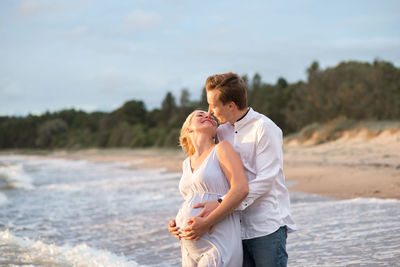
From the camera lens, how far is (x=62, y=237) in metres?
7.47

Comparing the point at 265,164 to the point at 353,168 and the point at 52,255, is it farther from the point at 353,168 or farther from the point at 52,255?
the point at 353,168

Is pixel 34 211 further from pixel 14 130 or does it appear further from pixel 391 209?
pixel 14 130

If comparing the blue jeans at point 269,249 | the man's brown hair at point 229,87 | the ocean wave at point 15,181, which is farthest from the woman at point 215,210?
the ocean wave at point 15,181

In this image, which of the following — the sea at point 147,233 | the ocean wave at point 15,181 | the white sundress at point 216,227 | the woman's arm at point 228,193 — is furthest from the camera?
the ocean wave at point 15,181

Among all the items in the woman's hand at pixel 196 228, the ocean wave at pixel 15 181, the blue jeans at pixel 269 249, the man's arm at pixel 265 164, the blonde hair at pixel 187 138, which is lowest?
the ocean wave at pixel 15 181

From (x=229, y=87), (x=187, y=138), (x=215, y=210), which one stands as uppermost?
(x=229, y=87)

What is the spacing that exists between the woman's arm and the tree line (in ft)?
74.6

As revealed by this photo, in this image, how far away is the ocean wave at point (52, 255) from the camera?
5676mm

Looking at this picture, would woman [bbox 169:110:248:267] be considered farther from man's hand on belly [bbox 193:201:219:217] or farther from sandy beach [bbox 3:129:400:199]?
sandy beach [bbox 3:129:400:199]

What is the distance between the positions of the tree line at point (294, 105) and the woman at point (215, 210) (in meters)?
22.7

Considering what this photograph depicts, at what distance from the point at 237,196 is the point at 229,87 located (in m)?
0.69

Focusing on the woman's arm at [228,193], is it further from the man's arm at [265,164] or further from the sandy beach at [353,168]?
the sandy beach at [353,168]

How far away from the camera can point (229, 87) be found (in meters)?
2.74

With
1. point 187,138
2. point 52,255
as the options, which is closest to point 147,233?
point 52,255
